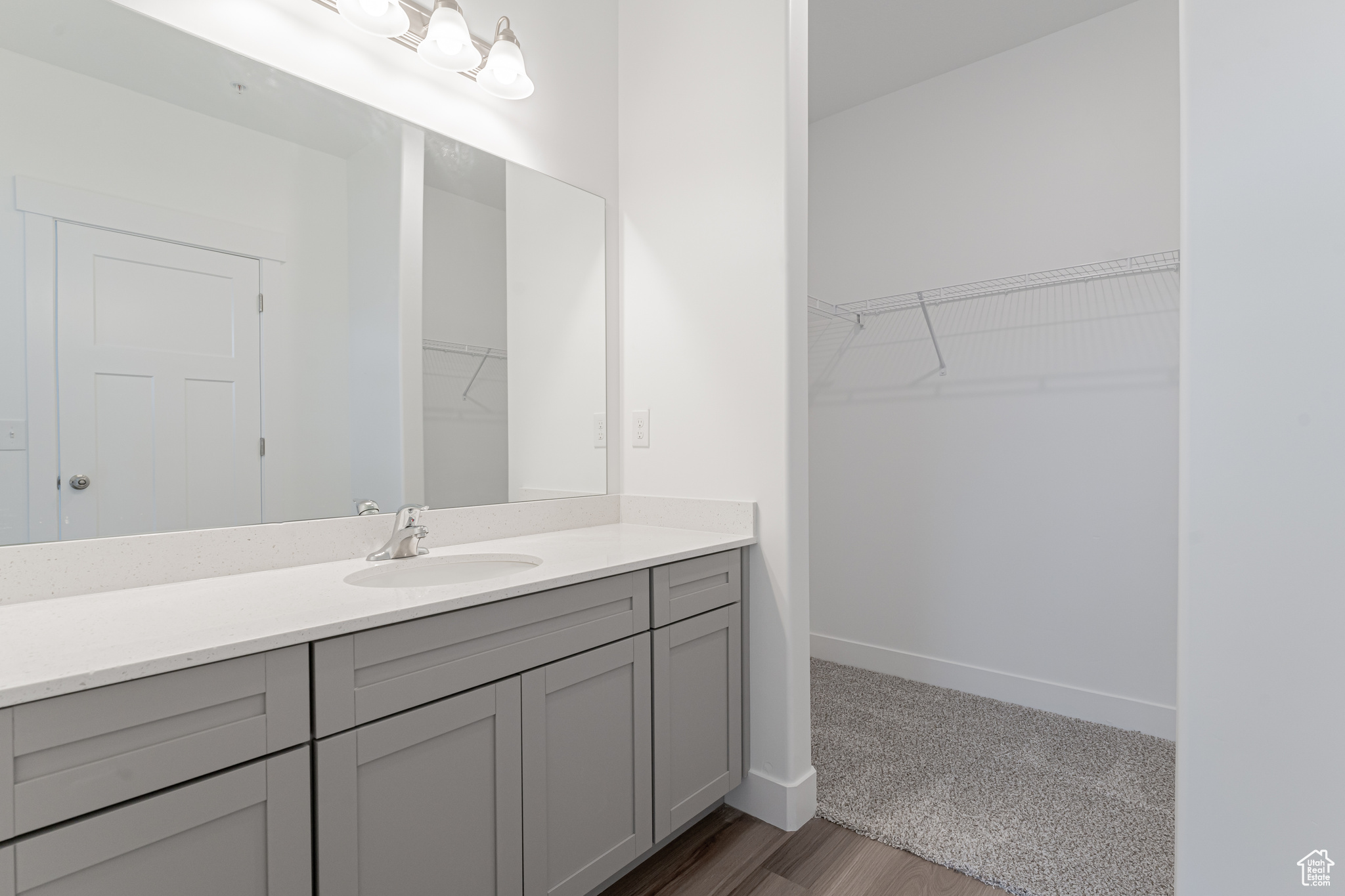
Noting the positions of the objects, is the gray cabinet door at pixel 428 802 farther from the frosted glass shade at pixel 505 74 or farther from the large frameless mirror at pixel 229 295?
the frosted glass shade at pixel 505 74

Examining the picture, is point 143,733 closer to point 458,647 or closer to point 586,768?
point 458,647

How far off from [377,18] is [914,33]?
204cm

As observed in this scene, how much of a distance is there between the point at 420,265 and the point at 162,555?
0.90 m

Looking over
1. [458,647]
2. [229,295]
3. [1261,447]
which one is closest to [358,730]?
[458,647]

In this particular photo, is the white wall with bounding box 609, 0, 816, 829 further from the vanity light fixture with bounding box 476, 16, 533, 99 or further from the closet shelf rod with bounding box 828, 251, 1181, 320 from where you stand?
the closet shelf rod with bounding box 828, 251, 1181, 320

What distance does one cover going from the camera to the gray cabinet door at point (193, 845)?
2.44 ft

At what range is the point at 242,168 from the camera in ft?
4.43

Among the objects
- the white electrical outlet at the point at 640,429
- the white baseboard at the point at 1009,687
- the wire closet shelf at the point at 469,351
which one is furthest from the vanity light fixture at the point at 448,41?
the white baseboard at the point at 1009,687

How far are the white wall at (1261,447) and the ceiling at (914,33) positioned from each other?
169 cm

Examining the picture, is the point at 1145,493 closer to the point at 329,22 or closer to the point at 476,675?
the point at 476,675

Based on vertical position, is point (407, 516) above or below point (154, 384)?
below

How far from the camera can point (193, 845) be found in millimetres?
844

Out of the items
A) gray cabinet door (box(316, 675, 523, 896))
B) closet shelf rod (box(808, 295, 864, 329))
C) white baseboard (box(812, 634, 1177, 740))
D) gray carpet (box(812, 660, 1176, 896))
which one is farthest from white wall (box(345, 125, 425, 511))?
white baseboard (box(812, 634, 1177, 740))

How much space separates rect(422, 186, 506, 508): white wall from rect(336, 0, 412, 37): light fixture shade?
36 centimetres
